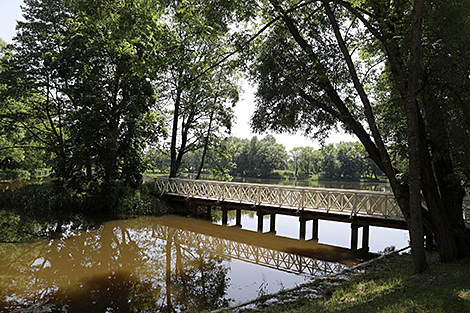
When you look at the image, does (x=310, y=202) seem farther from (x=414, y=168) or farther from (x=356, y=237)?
(x=414, y=168)

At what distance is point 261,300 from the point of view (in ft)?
19.5

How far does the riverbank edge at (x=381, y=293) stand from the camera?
473cm

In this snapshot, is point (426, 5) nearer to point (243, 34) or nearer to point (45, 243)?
point (243, 34)

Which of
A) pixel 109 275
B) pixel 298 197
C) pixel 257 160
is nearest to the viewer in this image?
pixel 109 275

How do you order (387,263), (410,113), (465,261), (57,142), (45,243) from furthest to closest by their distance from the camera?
(57,142) < (45,243) < (387,263) < (465,261) < (410,113)

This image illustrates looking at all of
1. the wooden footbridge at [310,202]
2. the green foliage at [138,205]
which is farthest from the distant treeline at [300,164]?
→ the wooden footbridge at [310,202]

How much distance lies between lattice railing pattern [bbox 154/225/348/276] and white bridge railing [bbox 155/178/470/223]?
2.75m

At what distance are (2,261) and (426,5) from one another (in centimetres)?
1211

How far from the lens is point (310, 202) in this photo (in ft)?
43.0

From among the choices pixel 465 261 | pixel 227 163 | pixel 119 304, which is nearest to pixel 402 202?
pixel 465 261

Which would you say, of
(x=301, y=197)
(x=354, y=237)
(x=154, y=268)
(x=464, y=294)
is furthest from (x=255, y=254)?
(x=464, y=294)

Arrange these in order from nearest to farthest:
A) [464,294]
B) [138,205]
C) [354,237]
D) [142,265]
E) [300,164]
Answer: [464,294] < [142,265] < [354,237] < [138,205] < [300,164]

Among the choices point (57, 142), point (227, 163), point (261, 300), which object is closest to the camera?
point (261, 300)

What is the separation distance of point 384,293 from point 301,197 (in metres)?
7.75
